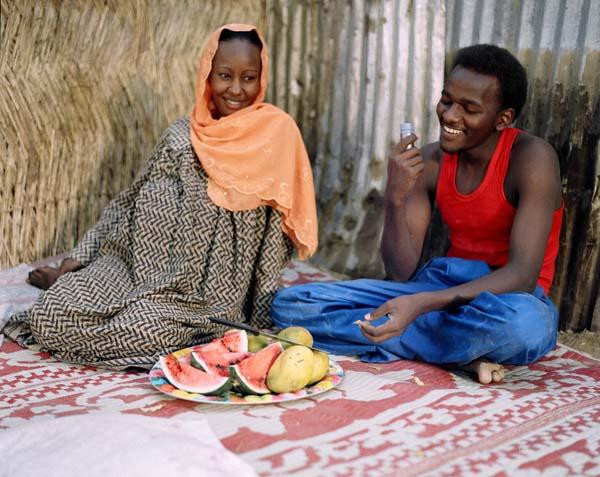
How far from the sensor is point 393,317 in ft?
9.80

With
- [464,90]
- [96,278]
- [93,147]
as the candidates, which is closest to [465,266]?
[464,90]

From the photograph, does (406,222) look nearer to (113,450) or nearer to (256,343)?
(256,343)

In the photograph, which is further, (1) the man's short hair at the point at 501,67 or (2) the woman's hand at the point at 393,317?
(1) the man's short hair at the point at 501,67

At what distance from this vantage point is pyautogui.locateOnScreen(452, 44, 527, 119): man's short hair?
132 inches

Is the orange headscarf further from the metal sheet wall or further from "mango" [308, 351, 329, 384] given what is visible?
the metal sheet wall

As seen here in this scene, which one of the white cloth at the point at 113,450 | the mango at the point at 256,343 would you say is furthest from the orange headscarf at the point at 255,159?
the white cloth at the point at 113,450

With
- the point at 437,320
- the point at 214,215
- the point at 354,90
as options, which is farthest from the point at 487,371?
the point at 354,90

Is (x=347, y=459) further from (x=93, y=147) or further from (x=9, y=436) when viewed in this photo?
(x=93, y=147)

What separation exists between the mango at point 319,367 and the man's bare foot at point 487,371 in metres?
0.61

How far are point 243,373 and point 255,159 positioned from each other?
117cm

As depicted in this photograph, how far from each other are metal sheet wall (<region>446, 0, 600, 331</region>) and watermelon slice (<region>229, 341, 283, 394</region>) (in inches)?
67.9

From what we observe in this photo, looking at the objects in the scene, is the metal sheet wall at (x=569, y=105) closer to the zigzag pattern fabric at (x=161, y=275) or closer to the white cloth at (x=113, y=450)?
the zigzag pattern fabric at (x=161, y=275)

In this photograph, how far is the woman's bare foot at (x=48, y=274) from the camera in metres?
3.85

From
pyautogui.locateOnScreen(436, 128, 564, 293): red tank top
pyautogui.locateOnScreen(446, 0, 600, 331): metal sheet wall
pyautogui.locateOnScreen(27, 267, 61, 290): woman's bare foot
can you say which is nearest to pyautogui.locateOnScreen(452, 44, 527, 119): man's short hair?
pyautogui.locateOnScreen(436, 128, 564, 293): red tank top
